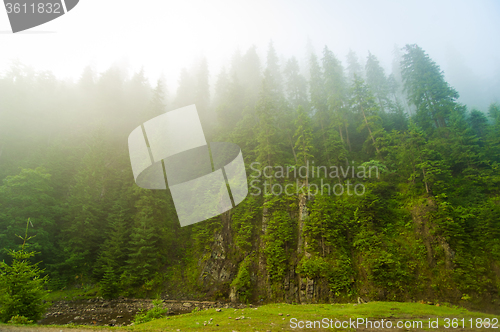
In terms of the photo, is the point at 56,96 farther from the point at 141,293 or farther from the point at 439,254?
the point at 439,254

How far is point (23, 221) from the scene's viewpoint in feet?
63.1

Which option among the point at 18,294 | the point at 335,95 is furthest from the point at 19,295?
the point at 335,95

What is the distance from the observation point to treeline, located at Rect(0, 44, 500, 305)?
13.3 metres

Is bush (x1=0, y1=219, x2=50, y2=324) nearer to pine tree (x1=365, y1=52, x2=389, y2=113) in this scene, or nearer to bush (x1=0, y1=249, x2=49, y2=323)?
bush (x1=0, y1=249, x2=49, y2=323)

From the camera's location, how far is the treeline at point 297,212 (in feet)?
43.7

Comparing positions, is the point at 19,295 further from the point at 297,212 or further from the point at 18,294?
the point at 297,212

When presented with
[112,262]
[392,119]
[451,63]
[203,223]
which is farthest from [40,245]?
[451,63]

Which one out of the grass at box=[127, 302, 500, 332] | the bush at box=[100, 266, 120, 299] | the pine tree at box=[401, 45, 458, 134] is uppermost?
the pine tree at box=[401, 45, 458, 134]

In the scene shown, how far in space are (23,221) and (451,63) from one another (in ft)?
330

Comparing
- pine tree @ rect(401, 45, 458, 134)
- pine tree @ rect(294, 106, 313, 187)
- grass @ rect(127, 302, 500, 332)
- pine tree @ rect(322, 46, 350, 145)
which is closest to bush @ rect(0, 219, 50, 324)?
grass @ rect(127, 302, 500, 332)

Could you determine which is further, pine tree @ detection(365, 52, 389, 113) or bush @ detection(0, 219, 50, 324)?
pine tree @ detection(365, 52, 389, 113)

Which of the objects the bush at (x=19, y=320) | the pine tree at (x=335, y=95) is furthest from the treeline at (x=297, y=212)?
the bush at (x=19, y=320)

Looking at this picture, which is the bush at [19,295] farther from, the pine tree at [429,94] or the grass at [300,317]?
the pine tree at [429,94]

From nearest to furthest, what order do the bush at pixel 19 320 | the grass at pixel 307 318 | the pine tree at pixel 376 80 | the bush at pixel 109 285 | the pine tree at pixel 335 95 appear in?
the grass at pixel 307 318, the bush at pixel 19 320, the bush at pixel 109 285, the pine tree at pixel 335 95, the pine tree at pixel 376 80
